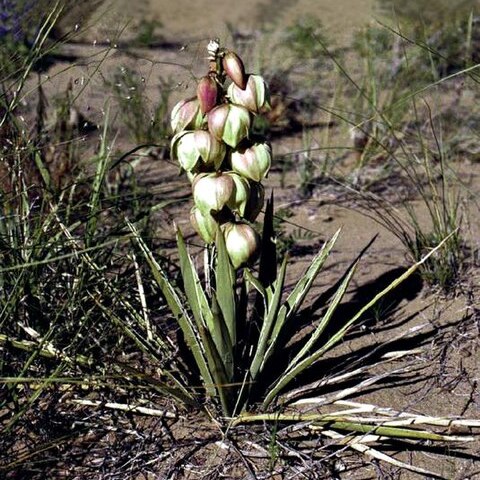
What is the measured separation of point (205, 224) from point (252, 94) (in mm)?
350

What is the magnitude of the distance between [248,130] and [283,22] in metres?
4.97

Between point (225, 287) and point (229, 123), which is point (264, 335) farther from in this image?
point (229, 123)

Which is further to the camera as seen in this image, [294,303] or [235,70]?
[294,303]

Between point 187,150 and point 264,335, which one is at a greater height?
point 187,150

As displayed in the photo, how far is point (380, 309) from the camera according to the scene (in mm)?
2934

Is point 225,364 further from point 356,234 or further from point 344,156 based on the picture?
point 344,156

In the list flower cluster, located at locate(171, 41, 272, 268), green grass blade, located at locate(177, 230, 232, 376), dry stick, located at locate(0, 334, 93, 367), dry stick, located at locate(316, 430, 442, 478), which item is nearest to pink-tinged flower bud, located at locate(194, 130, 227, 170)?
flower cluster, located at locate(171, 41, 272, 268)

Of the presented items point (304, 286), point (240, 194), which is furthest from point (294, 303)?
point (240, 194)

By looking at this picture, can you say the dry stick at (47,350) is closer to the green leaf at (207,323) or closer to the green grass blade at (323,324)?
the green leaf at (207,323)

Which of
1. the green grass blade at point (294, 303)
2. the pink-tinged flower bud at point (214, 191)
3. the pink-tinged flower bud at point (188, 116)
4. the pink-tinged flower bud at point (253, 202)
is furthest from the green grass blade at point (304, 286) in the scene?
the pink-tinged flower bud at point (188, 116)

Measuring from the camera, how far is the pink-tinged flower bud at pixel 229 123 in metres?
2.05

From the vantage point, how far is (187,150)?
211cm

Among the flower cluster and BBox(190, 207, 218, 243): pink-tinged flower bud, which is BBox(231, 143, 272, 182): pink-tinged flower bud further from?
BBox(190, 207, 218, 243): pink-tinged flower bud

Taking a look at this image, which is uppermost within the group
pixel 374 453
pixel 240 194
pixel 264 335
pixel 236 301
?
pixel 240 194
